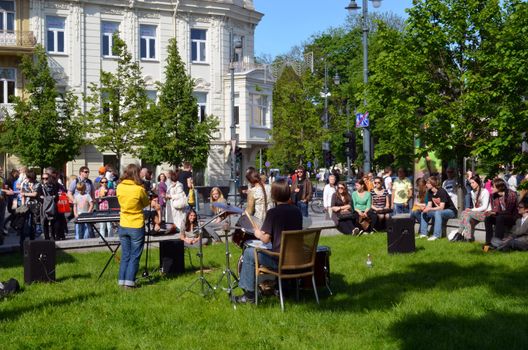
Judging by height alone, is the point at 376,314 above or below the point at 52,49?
below

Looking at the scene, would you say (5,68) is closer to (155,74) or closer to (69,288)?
(155,74)

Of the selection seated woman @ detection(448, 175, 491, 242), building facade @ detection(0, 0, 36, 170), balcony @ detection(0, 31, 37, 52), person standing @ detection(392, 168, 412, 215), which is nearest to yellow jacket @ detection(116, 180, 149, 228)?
seated woman @ detection(448, 175, 491, 242)

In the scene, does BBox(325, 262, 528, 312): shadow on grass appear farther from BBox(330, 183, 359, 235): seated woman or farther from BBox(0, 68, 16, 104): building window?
BBox(0, 68, 16, 104): building window

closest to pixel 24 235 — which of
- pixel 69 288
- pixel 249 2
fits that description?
pixel 69 288

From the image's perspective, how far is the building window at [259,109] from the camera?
48125 mm

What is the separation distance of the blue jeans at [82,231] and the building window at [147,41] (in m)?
27.0

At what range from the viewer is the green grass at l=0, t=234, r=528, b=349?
781 cm

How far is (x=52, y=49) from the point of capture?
4134 centimetres

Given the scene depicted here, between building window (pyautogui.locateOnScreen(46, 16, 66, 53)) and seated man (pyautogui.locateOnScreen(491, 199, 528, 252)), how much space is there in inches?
1261

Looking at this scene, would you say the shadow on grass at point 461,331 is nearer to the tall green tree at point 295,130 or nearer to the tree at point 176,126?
the tree at point 176,126

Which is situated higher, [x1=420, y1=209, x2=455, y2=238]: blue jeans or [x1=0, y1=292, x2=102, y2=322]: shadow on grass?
[x1=420, y1=209, x2=455, y2=238]: blue jeans

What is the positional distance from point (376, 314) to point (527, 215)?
6.49 meters

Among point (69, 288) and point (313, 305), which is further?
point (69, 288)

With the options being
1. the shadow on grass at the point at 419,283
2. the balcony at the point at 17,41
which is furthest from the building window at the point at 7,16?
the shadow on grass at the point at 419,283
